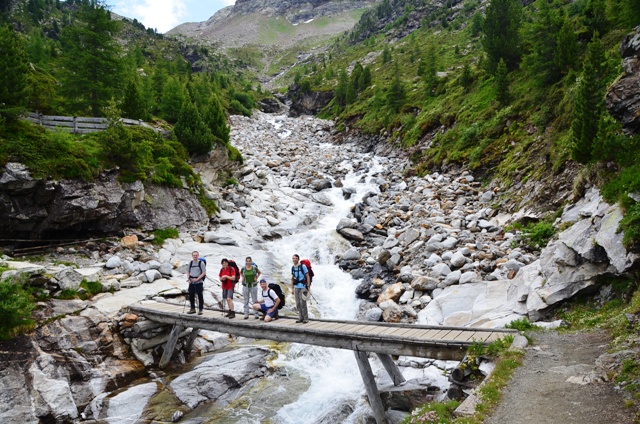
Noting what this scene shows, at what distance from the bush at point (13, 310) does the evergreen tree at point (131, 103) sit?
67.0 feet

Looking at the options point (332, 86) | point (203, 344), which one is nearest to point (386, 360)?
point (203, 344)

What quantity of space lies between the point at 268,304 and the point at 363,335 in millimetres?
4284

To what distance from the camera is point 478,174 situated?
2686cm

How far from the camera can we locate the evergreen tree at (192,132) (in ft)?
95.8

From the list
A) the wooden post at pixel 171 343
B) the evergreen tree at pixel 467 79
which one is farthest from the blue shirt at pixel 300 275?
the evergreen tree at pixel 467 79

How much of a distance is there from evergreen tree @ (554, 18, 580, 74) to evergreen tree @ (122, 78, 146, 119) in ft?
101

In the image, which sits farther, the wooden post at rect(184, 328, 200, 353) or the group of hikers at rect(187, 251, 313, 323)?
the wooden post at rect(184, 328, 200, 353)

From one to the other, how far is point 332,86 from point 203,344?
9153 centimetres

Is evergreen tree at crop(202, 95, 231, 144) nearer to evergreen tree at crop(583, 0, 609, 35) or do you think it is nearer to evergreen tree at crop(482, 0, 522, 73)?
evergreen tree at crop(482, 0, 522, 73)

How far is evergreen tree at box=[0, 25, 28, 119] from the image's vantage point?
19.5 metres

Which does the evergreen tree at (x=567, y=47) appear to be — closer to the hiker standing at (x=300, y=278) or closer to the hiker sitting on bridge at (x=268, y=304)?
the hiker standing at (x=300, y=278)

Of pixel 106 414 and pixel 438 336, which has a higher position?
pixel 438 336

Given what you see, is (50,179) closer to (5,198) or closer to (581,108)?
(5,198)

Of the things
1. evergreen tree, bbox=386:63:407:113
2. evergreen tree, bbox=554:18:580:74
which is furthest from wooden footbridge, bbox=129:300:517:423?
evergreen tree, bbox=386:63:407:113
